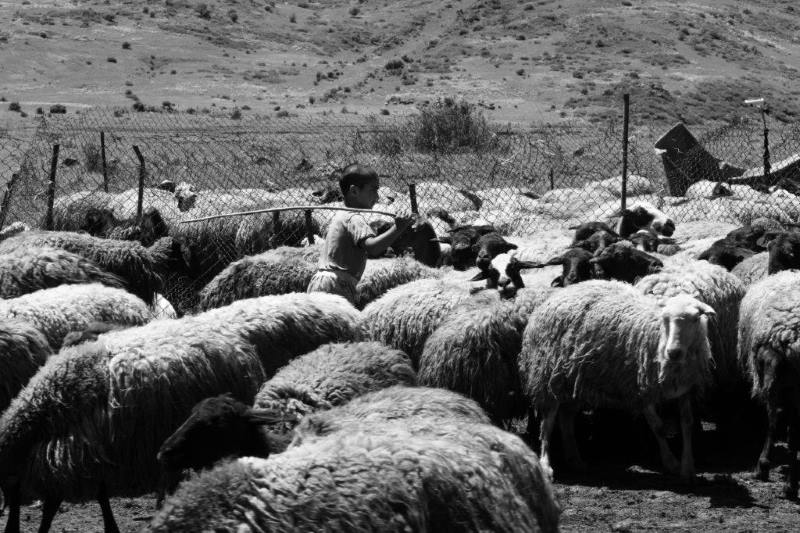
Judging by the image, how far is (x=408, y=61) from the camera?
6538 cm

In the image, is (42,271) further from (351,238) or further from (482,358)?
(482,358)

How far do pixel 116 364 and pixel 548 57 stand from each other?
57725mm

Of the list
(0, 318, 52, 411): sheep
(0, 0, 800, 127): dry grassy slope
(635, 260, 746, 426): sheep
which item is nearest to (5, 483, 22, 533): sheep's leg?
(0, 318, 52, 411): sheep

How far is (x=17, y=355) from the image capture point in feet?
24.9

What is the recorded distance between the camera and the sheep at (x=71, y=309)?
27.3 feet

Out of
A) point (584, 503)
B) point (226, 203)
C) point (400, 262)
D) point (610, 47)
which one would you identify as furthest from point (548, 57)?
point (584, 503)

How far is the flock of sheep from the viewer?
4.73 m

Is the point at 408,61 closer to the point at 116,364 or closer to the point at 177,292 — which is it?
the point at 177,292

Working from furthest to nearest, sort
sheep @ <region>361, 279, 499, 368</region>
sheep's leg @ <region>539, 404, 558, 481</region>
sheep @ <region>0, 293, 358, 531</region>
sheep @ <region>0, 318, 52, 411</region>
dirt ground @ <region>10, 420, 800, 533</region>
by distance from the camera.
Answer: sheep @ <region>361, 279, 499, 368</region> → sheep's leg @ <region>539, 404, 558, 481</region> → sheep @ <region>0, 318, 52, 411</region> → dirt ground @ <region>10, 420, 800, 533</region> → sheep @ <region>0, 293, 358, 531</region>

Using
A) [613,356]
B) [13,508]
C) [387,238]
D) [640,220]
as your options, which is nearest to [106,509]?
[13,508]

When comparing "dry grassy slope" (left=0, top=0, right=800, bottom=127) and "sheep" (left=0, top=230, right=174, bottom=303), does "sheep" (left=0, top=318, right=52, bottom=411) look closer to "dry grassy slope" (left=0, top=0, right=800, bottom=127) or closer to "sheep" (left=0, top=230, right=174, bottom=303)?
"sheep" (left=0, top=230, right=174, bottom=303)

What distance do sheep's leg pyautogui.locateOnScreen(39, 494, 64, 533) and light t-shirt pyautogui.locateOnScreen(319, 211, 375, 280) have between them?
2821 mm

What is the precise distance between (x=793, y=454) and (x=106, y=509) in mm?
4266

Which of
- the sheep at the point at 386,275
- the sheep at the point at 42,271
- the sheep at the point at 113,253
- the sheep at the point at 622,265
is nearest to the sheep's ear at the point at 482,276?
the sheep at the point at 622,265
